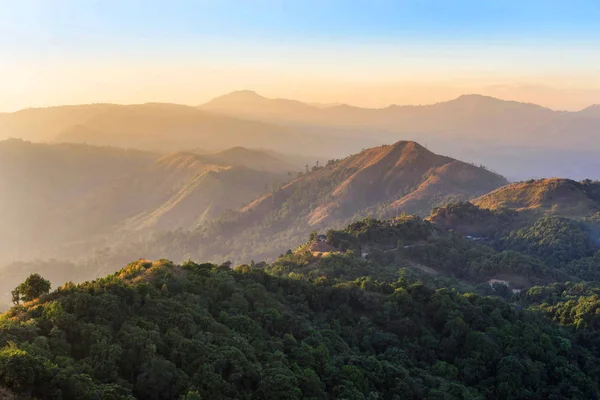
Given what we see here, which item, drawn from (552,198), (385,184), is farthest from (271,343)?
(385,184)

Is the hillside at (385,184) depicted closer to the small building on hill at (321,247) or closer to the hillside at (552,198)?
the hillside at (552,198)

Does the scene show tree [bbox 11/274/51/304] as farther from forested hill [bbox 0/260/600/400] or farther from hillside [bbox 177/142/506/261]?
hillside [bbox 177/142/506/261]

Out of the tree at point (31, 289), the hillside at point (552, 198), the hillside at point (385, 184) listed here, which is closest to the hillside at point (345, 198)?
the hillside at point (385, 184)

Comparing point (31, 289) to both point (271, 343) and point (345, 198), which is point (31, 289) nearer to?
point (271, 343)

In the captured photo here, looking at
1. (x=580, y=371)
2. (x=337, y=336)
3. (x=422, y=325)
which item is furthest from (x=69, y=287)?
(x=580, y=371)

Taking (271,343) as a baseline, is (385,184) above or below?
below

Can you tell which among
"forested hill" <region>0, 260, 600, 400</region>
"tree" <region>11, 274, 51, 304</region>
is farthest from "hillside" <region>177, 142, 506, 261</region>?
"tree" <region>11, 274, 51, 304</region>

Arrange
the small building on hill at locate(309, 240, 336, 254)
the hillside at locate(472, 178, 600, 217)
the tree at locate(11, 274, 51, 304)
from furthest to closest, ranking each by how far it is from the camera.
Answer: the hillside at locate(472, 178, 600, 217) → the small building on hill at locate(309, 240, 336, 254) → the tree at locate(11, 274, 51, 304)

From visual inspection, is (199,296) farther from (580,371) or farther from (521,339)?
(580,371)
